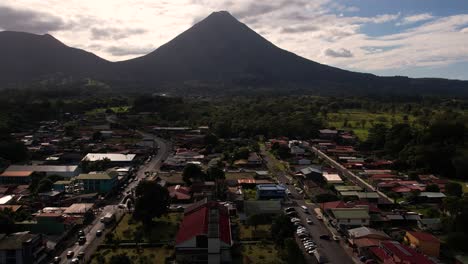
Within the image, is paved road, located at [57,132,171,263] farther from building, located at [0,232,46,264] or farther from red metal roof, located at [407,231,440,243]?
red metal roof, located at [407,231,440,243]

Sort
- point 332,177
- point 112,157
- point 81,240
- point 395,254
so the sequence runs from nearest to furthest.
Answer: point 395,254 < point 81,240 < point 332,177 < point 112,157

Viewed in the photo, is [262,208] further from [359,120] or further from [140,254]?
[359,120]

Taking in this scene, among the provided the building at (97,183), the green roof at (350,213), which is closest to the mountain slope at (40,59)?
the building at (97,183)

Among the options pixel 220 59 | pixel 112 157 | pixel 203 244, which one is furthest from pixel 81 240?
pixel 220 59

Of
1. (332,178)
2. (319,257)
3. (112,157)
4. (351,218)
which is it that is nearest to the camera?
(319,257)

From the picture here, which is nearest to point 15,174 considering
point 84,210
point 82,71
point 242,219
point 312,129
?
point 84,210

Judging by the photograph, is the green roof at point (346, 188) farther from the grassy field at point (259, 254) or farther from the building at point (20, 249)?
the building at point (20, 249)
